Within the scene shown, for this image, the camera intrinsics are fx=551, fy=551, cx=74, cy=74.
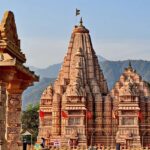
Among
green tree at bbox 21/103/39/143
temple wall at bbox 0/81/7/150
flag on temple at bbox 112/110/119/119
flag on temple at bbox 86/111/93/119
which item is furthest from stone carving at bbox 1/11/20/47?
green tree at bbox 21/103/39/143

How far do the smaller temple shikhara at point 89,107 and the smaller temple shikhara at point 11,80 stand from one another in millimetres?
26636

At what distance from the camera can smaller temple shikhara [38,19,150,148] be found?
4372 centimetres

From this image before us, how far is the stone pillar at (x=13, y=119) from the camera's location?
51.1 feet

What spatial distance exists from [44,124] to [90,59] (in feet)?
22.5

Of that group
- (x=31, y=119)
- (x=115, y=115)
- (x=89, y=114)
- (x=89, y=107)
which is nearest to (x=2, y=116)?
(x=89, y=114)

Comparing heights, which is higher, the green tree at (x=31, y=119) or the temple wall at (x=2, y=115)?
the green tree at (x=31, y=119)

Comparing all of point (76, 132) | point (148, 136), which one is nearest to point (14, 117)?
point (76, 132)

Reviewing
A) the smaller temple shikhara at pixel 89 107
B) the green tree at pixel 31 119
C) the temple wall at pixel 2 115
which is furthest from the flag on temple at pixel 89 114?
the temple wall at pixel 2 115

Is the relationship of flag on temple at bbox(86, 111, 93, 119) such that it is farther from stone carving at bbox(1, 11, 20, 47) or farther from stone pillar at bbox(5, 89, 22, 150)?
stone carving at bbox(1, 11, 20, 47)

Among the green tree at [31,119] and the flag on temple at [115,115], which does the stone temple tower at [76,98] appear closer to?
the flag on temple at [115,115]

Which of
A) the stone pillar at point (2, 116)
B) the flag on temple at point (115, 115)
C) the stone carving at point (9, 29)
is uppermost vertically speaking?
the stone carving at point (9, 29)

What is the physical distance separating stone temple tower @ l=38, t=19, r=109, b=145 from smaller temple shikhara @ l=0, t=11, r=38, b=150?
87.9 ft

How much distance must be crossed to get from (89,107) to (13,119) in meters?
29.8

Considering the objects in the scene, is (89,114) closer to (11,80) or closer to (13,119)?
(13,119)
